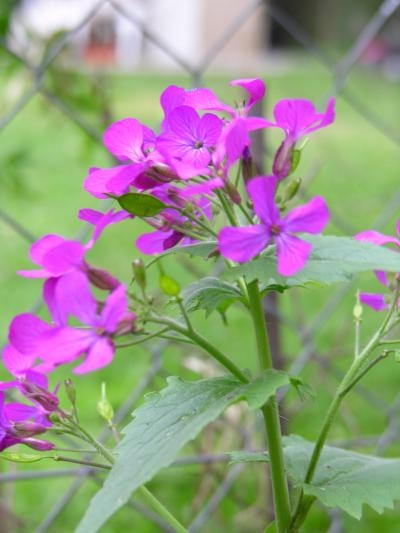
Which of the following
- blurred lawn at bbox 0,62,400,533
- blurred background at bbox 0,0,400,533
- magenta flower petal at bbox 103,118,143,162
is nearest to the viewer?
magenta flower petal at bbox 103,118,143,162

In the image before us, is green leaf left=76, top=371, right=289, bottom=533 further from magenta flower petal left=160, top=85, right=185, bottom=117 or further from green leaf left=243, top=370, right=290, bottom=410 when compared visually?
magenta flower petal left=160, top=85, right=185, bottom=117

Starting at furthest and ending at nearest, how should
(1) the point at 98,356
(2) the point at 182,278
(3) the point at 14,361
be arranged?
(2) the point at 182,278, (3) the point at 14,361, (1) the point at 98,356

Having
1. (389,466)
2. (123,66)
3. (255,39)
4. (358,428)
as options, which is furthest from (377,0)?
(389,466)

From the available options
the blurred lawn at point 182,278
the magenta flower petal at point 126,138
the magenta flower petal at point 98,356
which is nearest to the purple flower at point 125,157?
the magenta flower petal at point 126,138

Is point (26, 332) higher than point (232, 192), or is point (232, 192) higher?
point (232, 192)

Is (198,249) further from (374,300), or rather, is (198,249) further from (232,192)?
(374,300)

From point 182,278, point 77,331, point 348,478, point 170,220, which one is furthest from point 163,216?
point 182,278

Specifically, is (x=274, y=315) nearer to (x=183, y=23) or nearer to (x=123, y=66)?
(x=123, y=66)

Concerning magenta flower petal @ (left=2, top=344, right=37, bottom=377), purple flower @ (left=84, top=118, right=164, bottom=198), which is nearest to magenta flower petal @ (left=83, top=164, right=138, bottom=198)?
purple flower @ (left=84, top=118, right=164, bottom=198)
